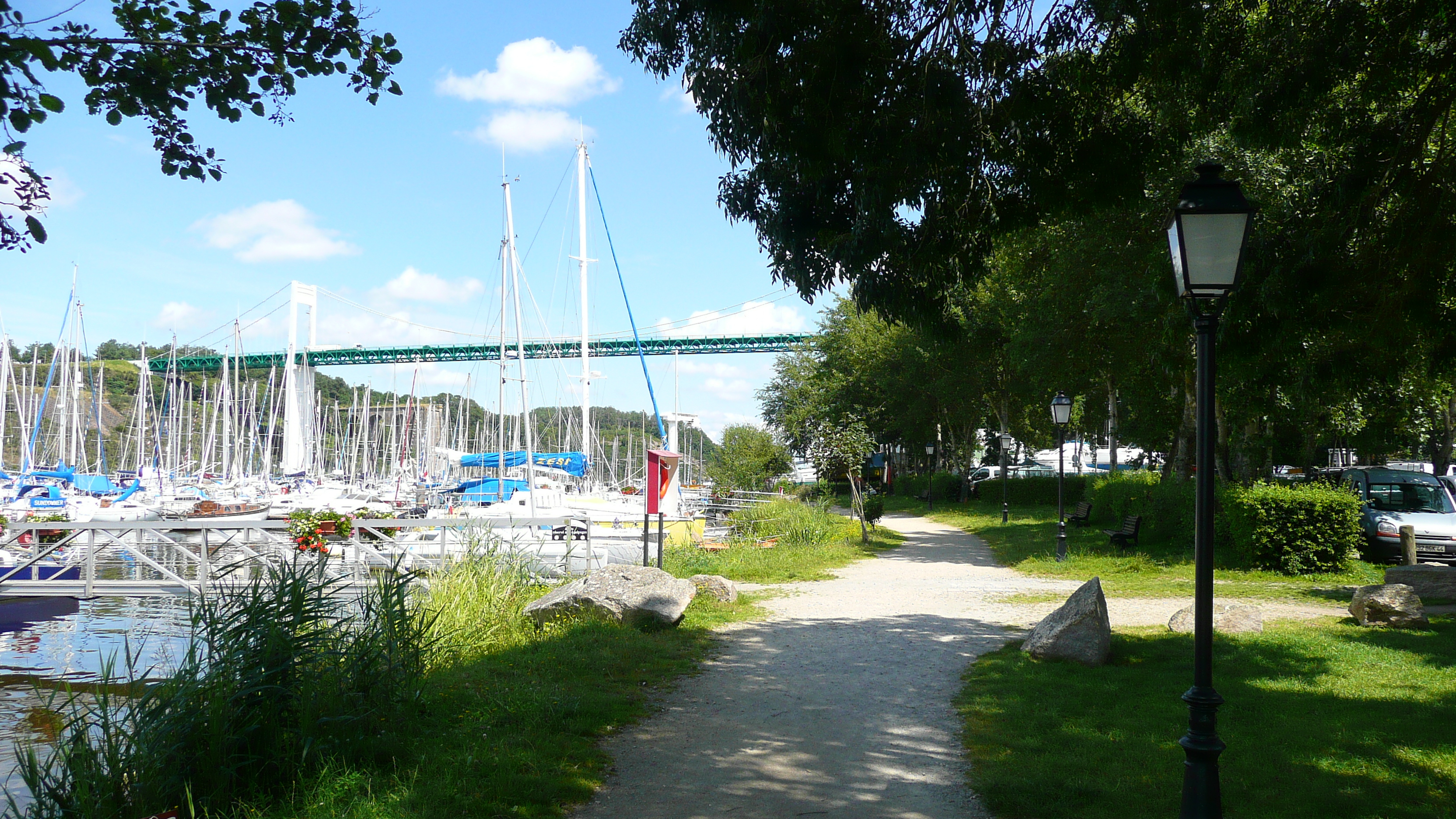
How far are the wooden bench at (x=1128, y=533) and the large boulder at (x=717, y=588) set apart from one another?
33.0 feet

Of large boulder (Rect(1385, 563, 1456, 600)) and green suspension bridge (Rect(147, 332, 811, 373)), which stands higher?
green suspension bridge (Rect(147, 332, 811, 373))

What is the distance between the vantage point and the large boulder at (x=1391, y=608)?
429 inches

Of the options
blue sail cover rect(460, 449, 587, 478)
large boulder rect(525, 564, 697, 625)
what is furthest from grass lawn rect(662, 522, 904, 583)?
blue sail cover rect(460, 449, 587, 478)

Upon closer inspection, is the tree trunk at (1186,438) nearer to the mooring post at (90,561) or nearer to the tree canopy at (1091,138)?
the tree canopy at (1091,138)

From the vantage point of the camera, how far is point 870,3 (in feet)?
25.5

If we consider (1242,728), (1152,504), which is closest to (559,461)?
(1152,504)

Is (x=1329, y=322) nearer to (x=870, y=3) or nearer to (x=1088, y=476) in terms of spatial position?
(x=870, y=3)

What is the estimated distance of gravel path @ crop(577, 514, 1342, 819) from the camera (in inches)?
225

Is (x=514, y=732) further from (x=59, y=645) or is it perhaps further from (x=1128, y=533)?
(x=1128, y=533)

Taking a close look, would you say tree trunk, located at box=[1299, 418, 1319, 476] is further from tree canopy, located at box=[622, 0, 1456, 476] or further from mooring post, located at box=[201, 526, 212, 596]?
mooring post, located at box=[201, 526, 212, 596]

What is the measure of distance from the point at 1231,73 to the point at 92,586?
1666cm

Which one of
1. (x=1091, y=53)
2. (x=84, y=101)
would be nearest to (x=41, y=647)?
(x=84, y=101)

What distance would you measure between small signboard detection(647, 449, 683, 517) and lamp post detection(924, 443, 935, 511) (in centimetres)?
2882

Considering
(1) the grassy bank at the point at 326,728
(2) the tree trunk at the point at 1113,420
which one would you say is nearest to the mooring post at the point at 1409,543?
(1) the grassy bank at the point at 326,728
